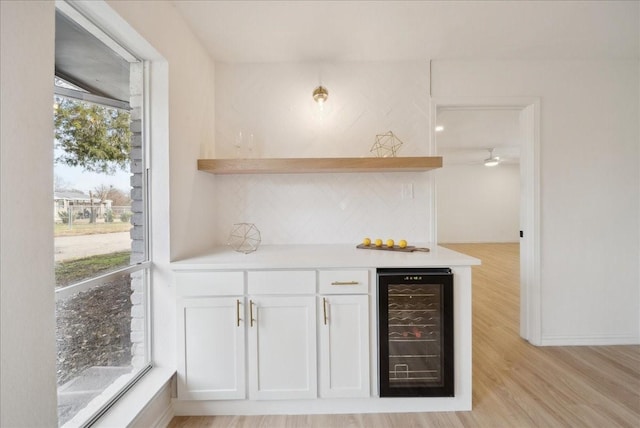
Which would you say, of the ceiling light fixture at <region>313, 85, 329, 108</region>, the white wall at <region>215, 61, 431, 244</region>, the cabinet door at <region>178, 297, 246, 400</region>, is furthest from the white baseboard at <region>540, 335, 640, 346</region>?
the ceiling light fixture at <region>313, 85, 329, 108</region>

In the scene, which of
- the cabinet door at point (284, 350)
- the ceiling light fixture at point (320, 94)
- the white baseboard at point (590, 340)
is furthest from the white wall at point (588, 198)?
the cabinet door at point (284, 350)

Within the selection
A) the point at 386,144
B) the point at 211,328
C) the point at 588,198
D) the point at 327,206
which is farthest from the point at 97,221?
the point at 588,198

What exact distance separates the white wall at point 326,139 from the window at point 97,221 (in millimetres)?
829

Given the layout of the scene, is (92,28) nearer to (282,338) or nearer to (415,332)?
(282,338)

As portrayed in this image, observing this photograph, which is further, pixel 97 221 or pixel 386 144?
pixel 386 144

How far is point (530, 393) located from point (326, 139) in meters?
2.31

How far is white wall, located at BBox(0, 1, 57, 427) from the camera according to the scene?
2.64 ft

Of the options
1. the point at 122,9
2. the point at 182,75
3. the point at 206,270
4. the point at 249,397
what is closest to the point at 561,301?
the point at 249,397

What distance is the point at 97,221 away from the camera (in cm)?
132

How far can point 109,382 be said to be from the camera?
1425 millimetres

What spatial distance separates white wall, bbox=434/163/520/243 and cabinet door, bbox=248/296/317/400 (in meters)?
8.12

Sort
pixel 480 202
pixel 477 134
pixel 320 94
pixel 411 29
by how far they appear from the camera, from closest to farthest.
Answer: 1. pixel 411 29
2. pixel 320 94
3. pixel 477 134
4. pixel 480 202

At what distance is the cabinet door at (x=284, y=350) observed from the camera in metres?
1.68

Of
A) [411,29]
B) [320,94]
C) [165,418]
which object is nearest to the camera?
[165,418]
